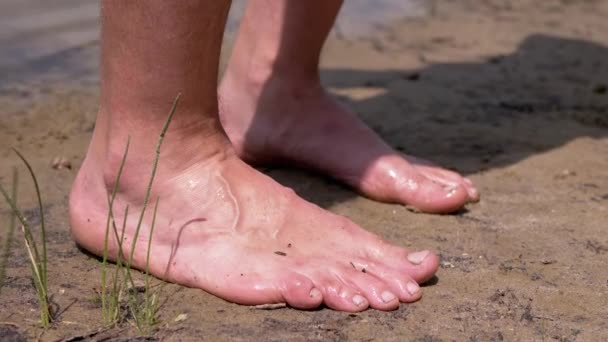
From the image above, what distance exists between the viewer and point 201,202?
1.90 m

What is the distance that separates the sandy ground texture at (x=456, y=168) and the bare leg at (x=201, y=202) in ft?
0.15

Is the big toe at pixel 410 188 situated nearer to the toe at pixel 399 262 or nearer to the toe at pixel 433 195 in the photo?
the toe at pixel 433 195

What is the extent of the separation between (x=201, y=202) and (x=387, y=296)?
16.1 inches

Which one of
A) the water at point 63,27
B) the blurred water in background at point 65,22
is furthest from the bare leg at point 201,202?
the blurred water in background at point 65,22

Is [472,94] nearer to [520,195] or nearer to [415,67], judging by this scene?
[415,67]

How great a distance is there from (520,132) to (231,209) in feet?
4.35

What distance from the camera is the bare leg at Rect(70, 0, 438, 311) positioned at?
1.78 m

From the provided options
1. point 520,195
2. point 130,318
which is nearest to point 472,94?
point 520,195

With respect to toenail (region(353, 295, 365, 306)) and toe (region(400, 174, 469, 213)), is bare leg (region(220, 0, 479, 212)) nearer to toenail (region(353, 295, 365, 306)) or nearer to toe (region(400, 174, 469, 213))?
toe (region(400, 174, 469, 213))

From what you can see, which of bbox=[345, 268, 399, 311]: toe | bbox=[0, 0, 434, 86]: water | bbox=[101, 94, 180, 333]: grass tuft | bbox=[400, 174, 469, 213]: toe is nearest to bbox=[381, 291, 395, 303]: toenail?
bbox=[345, 268, 399, 311]: toe

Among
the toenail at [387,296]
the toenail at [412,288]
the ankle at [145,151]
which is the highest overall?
the ankle at [145,151]

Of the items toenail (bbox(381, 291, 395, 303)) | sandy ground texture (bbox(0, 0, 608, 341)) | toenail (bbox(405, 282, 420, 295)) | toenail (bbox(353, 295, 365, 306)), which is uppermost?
toenail (bbox(353, 295, 365, 306))

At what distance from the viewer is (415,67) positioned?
377cm

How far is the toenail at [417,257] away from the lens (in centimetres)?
186
